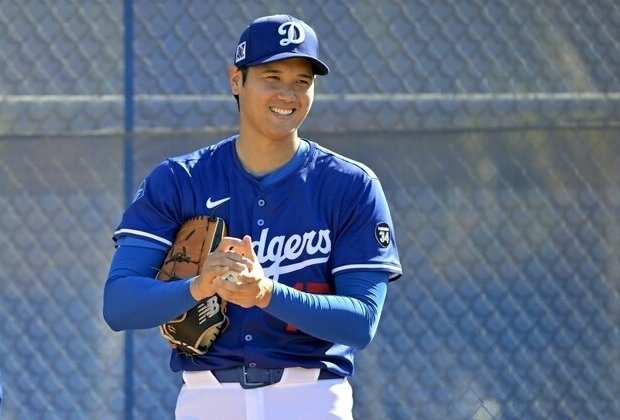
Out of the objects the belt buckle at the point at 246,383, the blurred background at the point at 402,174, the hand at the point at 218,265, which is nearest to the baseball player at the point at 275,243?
the belt buckle at the point at 246,383

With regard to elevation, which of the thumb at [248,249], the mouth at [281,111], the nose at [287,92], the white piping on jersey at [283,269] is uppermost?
the nose at [287,92]

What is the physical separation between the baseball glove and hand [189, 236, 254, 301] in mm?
118

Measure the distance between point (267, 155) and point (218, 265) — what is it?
457 mm

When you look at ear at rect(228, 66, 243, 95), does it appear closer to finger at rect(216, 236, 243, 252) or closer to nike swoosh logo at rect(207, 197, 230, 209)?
nike swoosh logo at rect(207, 197, 230, 209)

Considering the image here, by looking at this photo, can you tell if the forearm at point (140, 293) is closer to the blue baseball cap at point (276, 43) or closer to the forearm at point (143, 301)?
the forearm at point (143, 301)

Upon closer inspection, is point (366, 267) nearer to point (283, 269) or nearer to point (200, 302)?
point (283, 269)

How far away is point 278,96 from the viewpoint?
3.02 metres

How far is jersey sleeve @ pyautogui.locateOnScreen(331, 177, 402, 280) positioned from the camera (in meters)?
2.98

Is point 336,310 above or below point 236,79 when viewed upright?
below

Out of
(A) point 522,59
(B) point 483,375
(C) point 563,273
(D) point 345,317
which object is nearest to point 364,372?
(B) point 483,375

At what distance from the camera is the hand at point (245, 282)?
2.71 m

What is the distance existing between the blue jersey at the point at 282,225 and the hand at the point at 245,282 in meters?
0.21

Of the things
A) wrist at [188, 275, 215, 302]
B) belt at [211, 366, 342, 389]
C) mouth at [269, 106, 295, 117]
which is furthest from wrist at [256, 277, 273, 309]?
mouth at [269, 106, 295, 117]

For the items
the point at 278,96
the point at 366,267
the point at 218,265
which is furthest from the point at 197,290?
the point at 278,96
